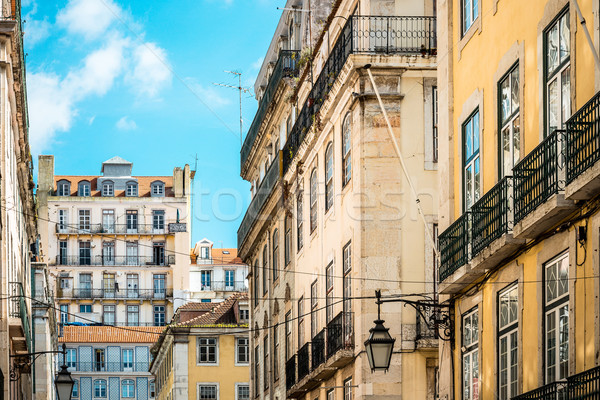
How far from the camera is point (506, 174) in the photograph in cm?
1812

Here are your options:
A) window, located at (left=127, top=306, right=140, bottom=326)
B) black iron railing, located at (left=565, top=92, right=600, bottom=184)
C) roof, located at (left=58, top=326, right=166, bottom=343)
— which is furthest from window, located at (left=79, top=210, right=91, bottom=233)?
black iron railing, located at (left=565, top=92, right=600, bottom=184)

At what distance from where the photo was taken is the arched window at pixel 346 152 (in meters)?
28.4

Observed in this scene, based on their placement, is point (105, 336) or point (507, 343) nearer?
point (507, 343)

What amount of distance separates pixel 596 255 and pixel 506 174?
12.6 feet

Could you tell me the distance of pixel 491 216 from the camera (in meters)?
17.8

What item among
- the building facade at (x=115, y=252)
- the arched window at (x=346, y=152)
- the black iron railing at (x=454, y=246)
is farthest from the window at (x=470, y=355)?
the building facade at (x=115, y=252)

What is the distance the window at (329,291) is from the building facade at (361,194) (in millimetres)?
47

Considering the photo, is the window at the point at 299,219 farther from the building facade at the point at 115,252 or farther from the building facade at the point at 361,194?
the building facade at the point at 115,252

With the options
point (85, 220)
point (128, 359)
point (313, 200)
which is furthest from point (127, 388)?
point (313, 200)

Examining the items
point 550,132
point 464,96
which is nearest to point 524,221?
point 550,132

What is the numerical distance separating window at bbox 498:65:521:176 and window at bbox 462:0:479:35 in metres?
2.00

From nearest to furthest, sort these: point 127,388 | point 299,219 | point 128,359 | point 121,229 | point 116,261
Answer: point 299,219 → point 128,359 → point 127,388 → point 121,229 → point 116,261

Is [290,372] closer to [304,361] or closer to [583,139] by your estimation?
[304,361]

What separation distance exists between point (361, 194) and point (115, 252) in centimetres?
8147
